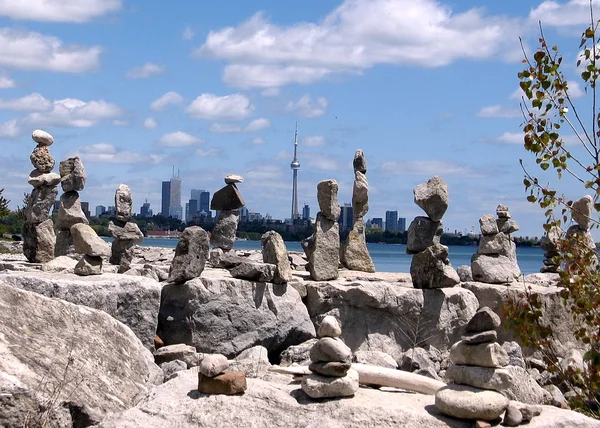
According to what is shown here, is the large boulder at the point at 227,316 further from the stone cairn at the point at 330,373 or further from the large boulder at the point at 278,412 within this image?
the stone cairn at the point at 330,373

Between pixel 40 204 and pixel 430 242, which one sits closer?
pixel 430 242

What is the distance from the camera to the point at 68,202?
55.4 ft

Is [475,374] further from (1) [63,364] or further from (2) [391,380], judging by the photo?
(1) [63,364]

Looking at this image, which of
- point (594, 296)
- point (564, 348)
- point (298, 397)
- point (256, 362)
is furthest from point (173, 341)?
point (564, 348)

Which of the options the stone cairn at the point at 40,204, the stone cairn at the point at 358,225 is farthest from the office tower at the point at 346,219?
the stone cairn at the point at 40,204

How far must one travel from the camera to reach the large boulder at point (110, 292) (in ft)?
36.5

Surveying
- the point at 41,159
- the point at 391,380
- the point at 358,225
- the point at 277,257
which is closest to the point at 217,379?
the point at 391,380

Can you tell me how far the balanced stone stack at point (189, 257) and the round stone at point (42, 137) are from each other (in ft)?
17.1

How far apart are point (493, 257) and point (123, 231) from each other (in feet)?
22.6

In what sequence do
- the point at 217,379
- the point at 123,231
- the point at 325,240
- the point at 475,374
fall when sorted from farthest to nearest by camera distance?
the point at 123,231 < the point at 325,240 < the point at 475,374 < the point at 217,379

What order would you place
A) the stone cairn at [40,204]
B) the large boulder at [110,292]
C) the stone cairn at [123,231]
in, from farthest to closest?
the stone cairn at [40,204], the stone cairn at [123,231], the large boulder at [110,292]

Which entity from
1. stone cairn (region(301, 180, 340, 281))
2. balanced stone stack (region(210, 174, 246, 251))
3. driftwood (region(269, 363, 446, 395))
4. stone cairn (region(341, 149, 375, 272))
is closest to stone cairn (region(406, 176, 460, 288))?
stone cairn (region(301, 180, 340, 281))

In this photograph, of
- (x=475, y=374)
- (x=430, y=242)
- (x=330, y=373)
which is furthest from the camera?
(x=430, y=242)

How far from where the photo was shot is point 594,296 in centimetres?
886
